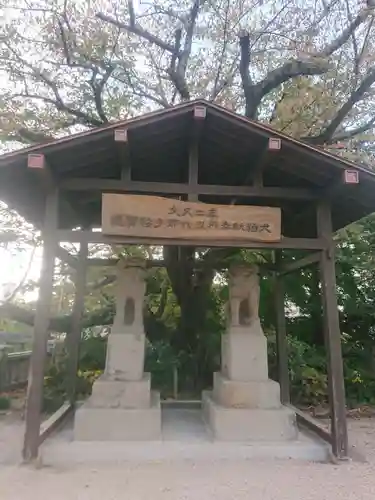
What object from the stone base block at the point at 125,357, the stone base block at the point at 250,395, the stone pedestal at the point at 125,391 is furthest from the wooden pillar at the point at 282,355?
the stone base block at the point at 125,357

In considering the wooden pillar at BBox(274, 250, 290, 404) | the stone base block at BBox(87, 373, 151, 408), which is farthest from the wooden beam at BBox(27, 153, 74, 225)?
the wooden pillar at BBox(274, 250, 290, 404)

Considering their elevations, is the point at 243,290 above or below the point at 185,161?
below

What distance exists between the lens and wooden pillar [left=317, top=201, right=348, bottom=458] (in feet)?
15.3

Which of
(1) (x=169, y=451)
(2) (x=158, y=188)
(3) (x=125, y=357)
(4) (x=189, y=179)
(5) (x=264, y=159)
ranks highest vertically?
(5) (x=264, y=159)

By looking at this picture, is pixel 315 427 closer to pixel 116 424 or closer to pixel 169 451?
pixel 169 451

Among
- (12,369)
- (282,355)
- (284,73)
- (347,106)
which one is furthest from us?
(12,369)

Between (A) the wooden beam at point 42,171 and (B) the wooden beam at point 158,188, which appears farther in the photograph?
(B) the wooden beam at point 158,188

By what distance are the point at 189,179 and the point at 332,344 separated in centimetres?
243

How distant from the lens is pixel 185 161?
225 inches

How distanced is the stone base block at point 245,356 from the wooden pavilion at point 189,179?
930 mm

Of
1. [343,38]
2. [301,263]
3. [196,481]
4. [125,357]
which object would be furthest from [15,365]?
[343,38]

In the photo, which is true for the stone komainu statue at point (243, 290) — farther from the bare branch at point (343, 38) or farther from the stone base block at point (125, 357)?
the bare branch at point (343, 38)

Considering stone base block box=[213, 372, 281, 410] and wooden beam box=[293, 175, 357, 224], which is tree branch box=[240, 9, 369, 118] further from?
stone base block box=[213, 372, 281, 410]

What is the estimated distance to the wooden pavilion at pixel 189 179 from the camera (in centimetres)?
459
